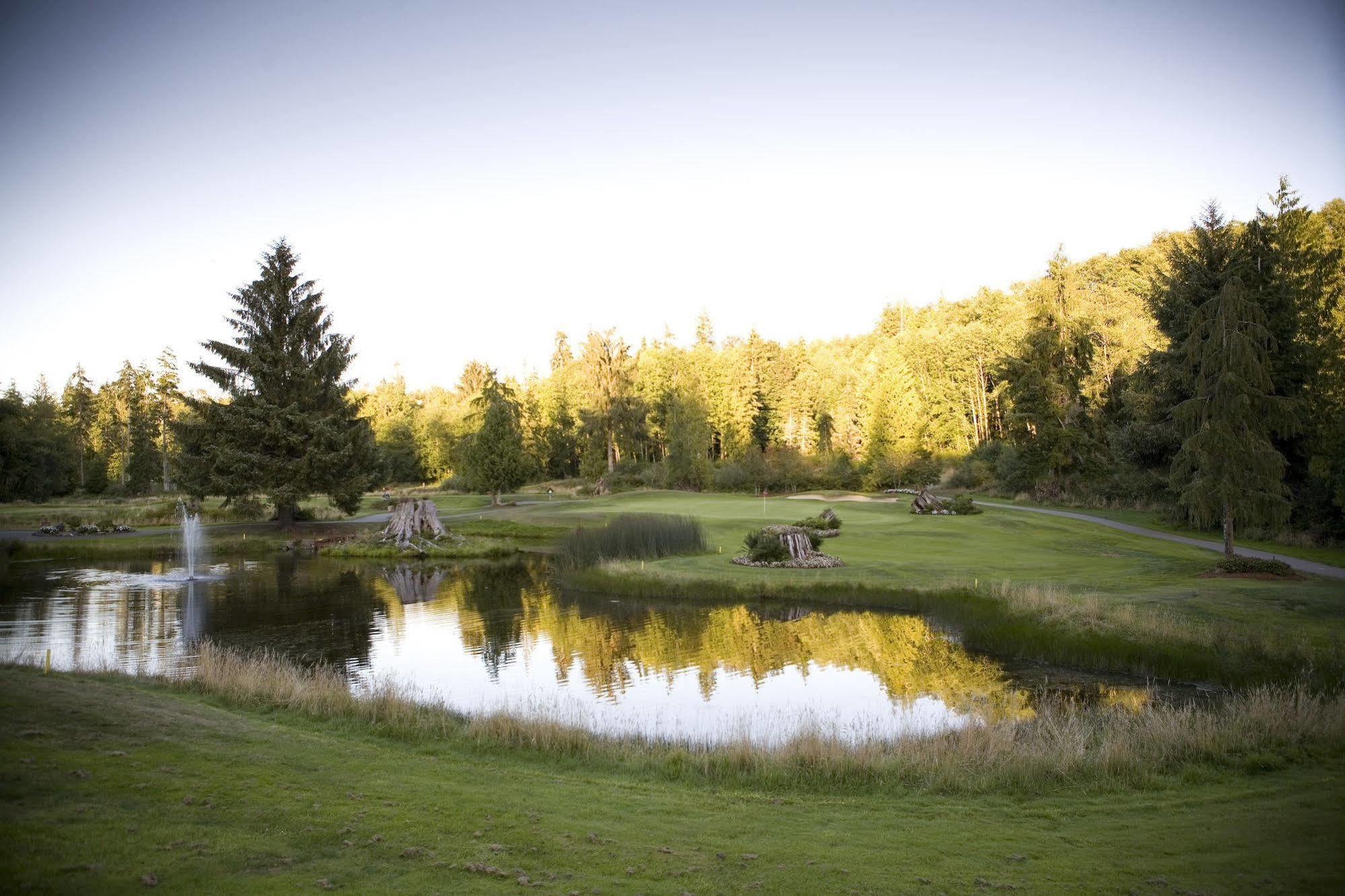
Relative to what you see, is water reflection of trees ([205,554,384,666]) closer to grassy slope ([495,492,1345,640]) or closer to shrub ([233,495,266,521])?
grassy slope ([495,492,1345,640])

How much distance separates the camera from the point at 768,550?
2811cm

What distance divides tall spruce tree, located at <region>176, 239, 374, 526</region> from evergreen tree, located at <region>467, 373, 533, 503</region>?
26.5ft

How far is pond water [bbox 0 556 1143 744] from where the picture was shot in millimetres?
14680

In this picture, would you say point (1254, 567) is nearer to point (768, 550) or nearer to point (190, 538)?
point (768, 550)

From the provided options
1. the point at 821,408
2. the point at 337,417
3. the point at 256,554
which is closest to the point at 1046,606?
the point at 256,554

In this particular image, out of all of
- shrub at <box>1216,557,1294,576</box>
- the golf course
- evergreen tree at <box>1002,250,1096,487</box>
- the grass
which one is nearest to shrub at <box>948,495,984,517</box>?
evergreen tree at <box>1002,250,1096,487</box>

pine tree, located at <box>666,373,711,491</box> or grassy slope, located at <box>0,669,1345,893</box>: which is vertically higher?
pine tree, located at <box>666,373,711,491</box>

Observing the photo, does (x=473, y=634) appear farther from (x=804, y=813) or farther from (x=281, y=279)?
(x=281, y=279)

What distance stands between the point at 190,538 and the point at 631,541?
68.2ft

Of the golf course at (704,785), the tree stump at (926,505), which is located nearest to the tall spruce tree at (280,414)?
the golf course at (704,785)

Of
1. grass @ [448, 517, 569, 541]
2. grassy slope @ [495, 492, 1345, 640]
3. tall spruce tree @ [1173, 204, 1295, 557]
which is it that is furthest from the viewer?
grass @ [448, 517, 569, 541]

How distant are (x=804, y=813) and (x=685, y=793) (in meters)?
1.47

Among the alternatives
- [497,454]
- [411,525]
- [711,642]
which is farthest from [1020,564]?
[497,454]

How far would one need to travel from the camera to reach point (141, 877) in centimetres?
573
